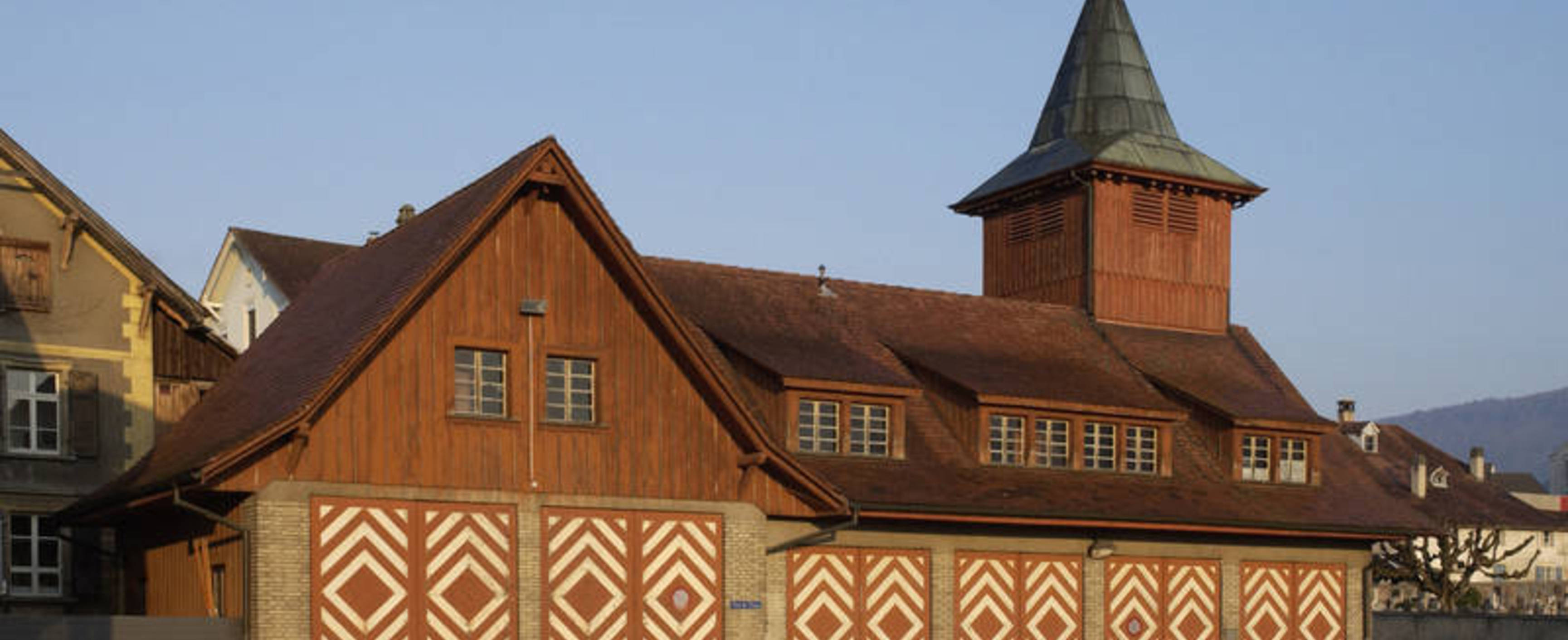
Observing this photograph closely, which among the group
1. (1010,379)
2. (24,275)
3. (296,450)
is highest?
(24,275)

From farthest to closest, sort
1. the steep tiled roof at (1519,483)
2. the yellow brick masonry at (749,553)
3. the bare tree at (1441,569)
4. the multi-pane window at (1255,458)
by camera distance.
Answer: the steep tiled roof at (1519,483) → the bare tree at (1441,569) → the multi-pane window at (1255,458) → the yellow brick masonry at (749,553)

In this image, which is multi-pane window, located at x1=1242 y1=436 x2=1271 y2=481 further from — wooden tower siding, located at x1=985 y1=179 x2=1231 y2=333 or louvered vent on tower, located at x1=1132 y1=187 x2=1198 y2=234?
louvered vent on tower, located at x1=1132 y1=187 x2=1198 y2=234

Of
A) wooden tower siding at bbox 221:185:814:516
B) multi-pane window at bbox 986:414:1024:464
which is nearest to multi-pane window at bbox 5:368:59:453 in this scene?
wooden tower siding at bbox 221:185:814:516

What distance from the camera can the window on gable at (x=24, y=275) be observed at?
35562mm

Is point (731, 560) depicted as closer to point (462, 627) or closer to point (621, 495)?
point (621, 495)

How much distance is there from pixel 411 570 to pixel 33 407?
30.5ft

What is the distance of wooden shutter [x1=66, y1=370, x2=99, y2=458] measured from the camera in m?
36.0

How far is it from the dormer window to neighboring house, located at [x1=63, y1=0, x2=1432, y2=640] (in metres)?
0.06

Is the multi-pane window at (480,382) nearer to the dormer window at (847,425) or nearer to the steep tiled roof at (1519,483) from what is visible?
the dormer window at (847,425)

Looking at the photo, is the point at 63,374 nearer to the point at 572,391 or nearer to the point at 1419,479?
the point at 572,391

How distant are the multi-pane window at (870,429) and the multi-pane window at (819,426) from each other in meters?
0.30

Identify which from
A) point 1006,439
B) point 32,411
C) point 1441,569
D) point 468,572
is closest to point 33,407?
point 32,411

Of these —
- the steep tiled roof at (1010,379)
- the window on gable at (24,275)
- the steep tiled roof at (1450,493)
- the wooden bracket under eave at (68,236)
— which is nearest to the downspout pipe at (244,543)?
the window on gable at (24,275)

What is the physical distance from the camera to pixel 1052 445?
3962 centimetres
